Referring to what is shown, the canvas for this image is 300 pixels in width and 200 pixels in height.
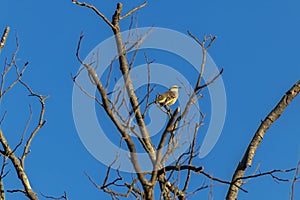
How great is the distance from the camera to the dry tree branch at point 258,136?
14.6 feet

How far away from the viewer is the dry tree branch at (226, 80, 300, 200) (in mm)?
4449

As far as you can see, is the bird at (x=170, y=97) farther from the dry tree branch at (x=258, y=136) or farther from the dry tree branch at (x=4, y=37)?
the dry tree branch at (x=258, y=136)

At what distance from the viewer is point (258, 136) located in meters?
4.59

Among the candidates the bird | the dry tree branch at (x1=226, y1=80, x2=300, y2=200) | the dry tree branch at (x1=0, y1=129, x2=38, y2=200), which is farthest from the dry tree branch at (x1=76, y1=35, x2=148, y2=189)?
the bird

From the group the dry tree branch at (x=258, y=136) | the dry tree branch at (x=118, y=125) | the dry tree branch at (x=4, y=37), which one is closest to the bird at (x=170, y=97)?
the dry tree branch at (x=4, y=37)

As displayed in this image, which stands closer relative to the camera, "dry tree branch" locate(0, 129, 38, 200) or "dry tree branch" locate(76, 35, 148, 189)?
"dry tree branch" locate(76, 35, 148, 189)

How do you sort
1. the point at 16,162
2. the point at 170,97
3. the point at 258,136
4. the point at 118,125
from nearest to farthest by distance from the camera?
the point at 118,125 → the point at 258,136 → the point at 16,162 → the point at 170,97

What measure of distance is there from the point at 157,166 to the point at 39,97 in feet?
7.58

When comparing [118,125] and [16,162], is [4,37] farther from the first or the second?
[118,125]

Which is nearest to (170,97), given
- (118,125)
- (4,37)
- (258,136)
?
(4,37)

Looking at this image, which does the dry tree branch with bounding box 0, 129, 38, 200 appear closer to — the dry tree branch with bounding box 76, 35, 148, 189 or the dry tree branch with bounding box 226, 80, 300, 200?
the dry tree branch with bounding box 76, 35, 148, 189

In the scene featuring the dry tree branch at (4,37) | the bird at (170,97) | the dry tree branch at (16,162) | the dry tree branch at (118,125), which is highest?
the bird at (170,97)

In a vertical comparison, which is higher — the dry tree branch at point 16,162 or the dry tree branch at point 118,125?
the dry tree branch at point 16,162

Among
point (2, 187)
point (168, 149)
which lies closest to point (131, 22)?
point (168, 149)
